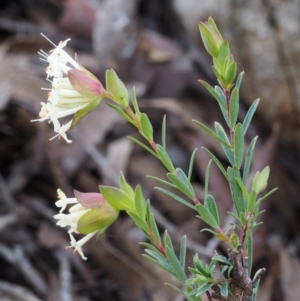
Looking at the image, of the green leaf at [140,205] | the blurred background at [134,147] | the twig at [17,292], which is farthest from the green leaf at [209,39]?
the twig at [17,292]

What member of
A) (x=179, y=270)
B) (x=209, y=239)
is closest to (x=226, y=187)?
(x=209, y=239)

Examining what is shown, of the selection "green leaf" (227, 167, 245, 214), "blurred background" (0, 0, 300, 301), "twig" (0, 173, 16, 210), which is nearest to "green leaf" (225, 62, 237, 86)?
"green leaf" (227, 167, 245, 214)

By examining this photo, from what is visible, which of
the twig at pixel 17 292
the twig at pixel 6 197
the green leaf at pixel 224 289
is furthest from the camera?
the twig at pixel 6 197

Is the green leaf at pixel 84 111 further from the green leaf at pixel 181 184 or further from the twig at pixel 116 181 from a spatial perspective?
the twig at pixel 116 181

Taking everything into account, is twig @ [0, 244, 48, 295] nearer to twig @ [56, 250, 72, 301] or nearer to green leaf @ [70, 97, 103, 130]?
twig @ [56, 250, 72, 301]

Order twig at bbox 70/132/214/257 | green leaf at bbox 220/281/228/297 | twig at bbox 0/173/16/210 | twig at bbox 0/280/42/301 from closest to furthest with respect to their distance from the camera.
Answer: green leaf at bbox 220/281/228/297, twig at bbox 0/280/42/301, twig at bbox 70/132/214/257, twig at bbox 0/173/16/210

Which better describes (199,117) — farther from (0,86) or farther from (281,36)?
(0,86)
